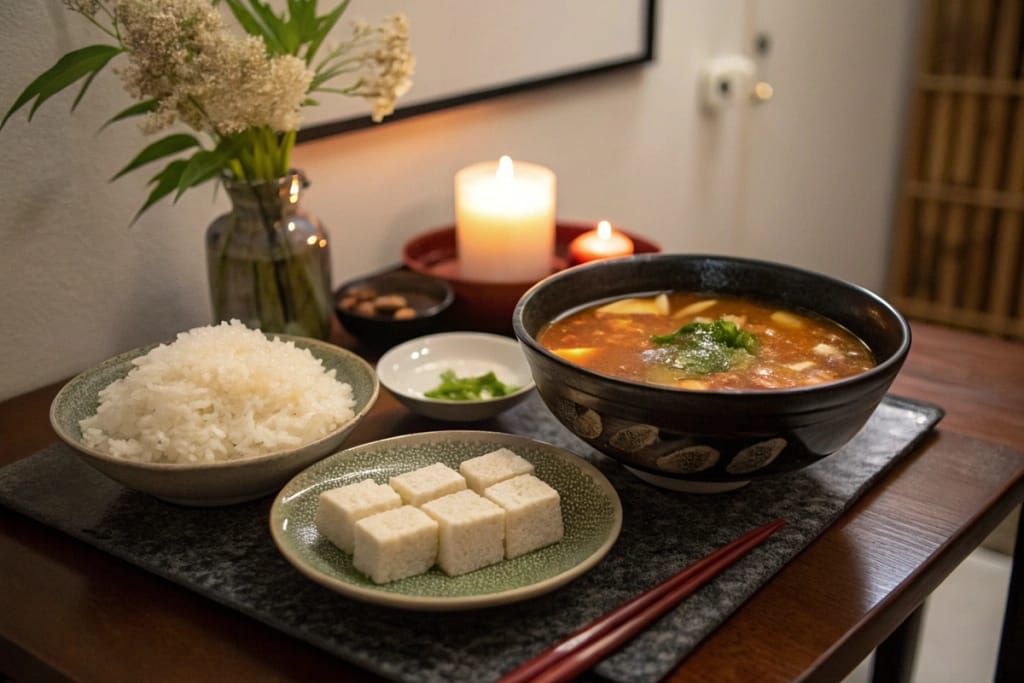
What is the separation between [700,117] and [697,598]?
1464 mm

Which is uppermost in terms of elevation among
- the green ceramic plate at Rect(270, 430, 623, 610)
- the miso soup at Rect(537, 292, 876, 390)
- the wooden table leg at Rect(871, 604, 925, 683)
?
the miso soup at Rect(537, 292, 876, 390)

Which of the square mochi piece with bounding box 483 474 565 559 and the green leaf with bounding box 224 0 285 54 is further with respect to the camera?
the green leaf with bounding box 224 0 285 54

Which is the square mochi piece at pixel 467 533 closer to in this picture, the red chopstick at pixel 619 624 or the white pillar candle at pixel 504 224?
the red chopstick at pixel 619 624

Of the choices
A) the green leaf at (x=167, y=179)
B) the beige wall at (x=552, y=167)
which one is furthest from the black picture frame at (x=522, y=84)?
the green leaf at (x=167, y=179)

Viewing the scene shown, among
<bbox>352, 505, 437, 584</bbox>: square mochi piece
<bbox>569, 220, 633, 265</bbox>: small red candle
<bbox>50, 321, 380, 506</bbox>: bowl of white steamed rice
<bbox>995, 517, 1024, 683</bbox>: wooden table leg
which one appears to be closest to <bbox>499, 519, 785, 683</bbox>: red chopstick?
<bbox>352, 505, 437, 584</bbox>: square mochi piece

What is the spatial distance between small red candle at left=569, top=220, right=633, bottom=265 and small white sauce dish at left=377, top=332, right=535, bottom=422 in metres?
Answer: 0.19

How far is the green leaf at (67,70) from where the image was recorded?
1041 mm

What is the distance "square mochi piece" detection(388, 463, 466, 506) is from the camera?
0.87 m

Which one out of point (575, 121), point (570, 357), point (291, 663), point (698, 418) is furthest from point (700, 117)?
point (291, 663)

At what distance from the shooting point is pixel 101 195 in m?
1.22

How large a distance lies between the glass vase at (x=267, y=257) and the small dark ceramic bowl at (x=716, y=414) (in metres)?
0.30

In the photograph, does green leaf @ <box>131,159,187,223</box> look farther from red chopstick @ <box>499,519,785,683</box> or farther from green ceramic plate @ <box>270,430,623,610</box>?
red chopstick @ <box>499,519,785,683</box>

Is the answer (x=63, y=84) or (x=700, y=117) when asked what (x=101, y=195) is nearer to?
(x=63, y=84)

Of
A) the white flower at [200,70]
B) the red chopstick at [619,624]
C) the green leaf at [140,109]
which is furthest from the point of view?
the green leaf at [140,109]
